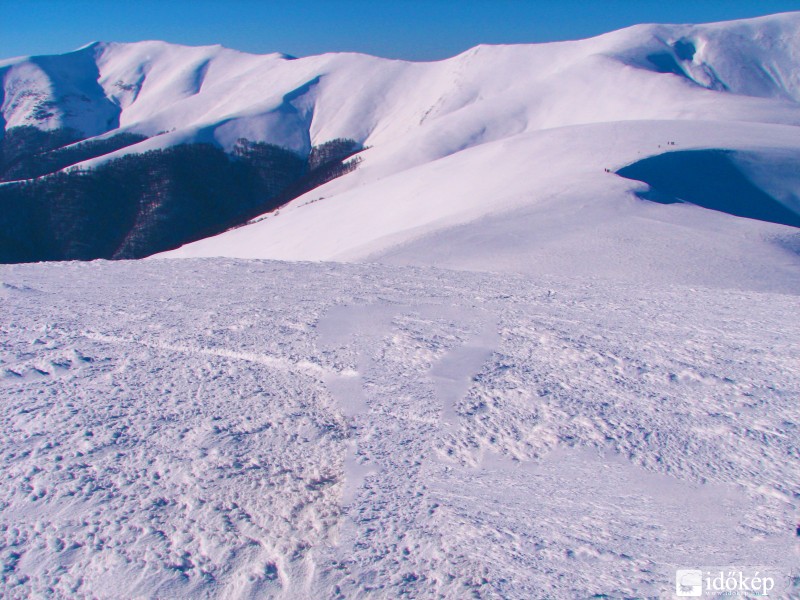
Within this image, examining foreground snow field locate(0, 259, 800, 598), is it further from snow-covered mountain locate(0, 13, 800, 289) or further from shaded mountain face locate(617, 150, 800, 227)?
shaded mountain face locate(617, 150, 800, 227)

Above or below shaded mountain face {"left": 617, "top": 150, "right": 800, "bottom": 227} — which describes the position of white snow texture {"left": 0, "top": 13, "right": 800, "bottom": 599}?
above

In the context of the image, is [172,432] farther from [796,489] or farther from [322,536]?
[796,489]

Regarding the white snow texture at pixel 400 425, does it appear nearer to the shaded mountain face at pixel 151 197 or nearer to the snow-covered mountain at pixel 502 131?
the snow-covered mountain at pixel 502 131

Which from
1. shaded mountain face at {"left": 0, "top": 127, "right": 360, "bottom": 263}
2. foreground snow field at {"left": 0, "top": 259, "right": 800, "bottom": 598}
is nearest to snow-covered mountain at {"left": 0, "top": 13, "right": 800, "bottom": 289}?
shaded mountain face at {"left": 0, "top": 127, "right": 360, "bottom": 263}

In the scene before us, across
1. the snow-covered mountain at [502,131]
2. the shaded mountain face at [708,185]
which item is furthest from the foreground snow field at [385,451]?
the shaded mountain face at [708,185]

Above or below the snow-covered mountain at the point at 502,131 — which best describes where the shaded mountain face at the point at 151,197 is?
below

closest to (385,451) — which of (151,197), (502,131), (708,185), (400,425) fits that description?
(400,425)
